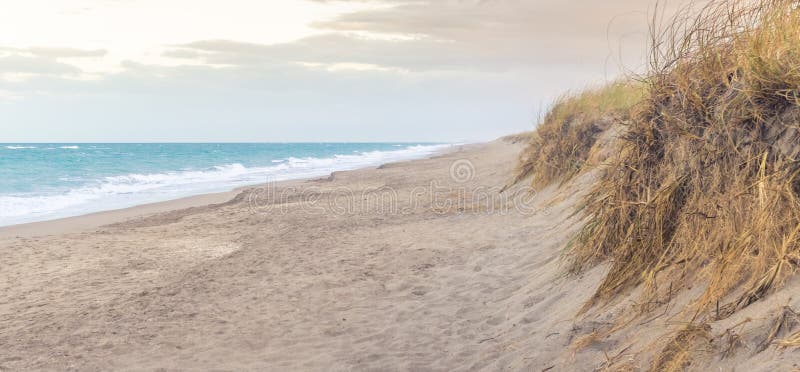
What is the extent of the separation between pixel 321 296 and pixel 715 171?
12.6ft

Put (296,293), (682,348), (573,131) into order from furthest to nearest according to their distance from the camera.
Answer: (573,131) < (296,293) < (682,348)

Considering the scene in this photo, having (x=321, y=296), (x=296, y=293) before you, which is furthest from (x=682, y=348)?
(x=296, y=293)

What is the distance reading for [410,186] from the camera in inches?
616

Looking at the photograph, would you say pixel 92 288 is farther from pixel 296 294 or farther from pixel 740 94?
pixel 740 94

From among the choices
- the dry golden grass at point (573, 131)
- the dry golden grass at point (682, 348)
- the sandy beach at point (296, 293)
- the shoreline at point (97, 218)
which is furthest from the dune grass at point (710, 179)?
the shoreline at point (97, 218)

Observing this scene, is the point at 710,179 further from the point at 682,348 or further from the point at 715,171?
the point at 682,348

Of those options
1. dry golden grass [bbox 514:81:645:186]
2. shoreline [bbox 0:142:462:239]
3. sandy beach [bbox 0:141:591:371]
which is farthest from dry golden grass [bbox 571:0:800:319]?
shoreline [bbox 0:142:462:239]

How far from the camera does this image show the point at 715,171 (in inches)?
136

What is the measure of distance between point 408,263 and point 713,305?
4.37m

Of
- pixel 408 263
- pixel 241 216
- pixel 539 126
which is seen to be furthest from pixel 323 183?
pixel 408 263

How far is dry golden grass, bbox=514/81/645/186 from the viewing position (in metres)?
10.2

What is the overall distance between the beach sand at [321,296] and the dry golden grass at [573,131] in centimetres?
65

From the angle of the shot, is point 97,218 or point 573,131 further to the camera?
point 97,218

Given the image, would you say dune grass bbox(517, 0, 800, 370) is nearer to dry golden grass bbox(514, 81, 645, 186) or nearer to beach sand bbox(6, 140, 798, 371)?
beach sand bbox(6, 140, 798, 371)
